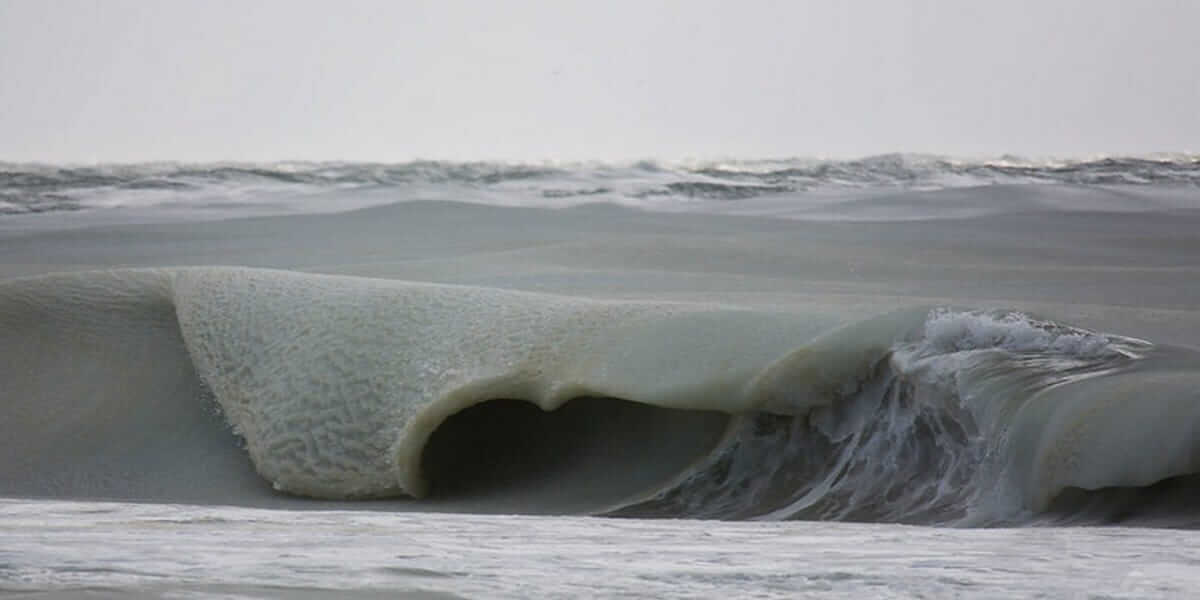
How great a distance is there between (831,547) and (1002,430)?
415 mm

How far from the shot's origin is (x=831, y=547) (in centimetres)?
99

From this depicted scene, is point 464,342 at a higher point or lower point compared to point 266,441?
higher

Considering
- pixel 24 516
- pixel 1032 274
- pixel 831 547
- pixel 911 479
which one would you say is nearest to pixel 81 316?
pixel 24 516

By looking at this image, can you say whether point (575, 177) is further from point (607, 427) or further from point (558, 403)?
point (558, 403)

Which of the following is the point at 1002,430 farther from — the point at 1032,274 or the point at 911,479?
the point at 1032,274

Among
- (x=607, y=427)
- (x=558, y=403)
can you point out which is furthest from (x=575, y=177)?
(x=558, y=403)

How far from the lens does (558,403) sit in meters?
1.53

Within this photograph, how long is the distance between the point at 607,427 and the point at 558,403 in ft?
0.53

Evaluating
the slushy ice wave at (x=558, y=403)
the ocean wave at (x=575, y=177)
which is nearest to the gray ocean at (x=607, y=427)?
the slushy ice wave at (x=558, y=403)

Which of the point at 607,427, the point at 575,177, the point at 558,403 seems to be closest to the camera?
the point at 558,403

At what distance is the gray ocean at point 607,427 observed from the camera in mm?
875

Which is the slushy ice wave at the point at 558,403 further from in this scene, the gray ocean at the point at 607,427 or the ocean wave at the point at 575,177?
the ocean wave at the point at 575,177

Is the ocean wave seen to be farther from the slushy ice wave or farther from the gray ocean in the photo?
the slushy ice wave

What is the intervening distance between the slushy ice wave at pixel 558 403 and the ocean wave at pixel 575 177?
1.95 metres
